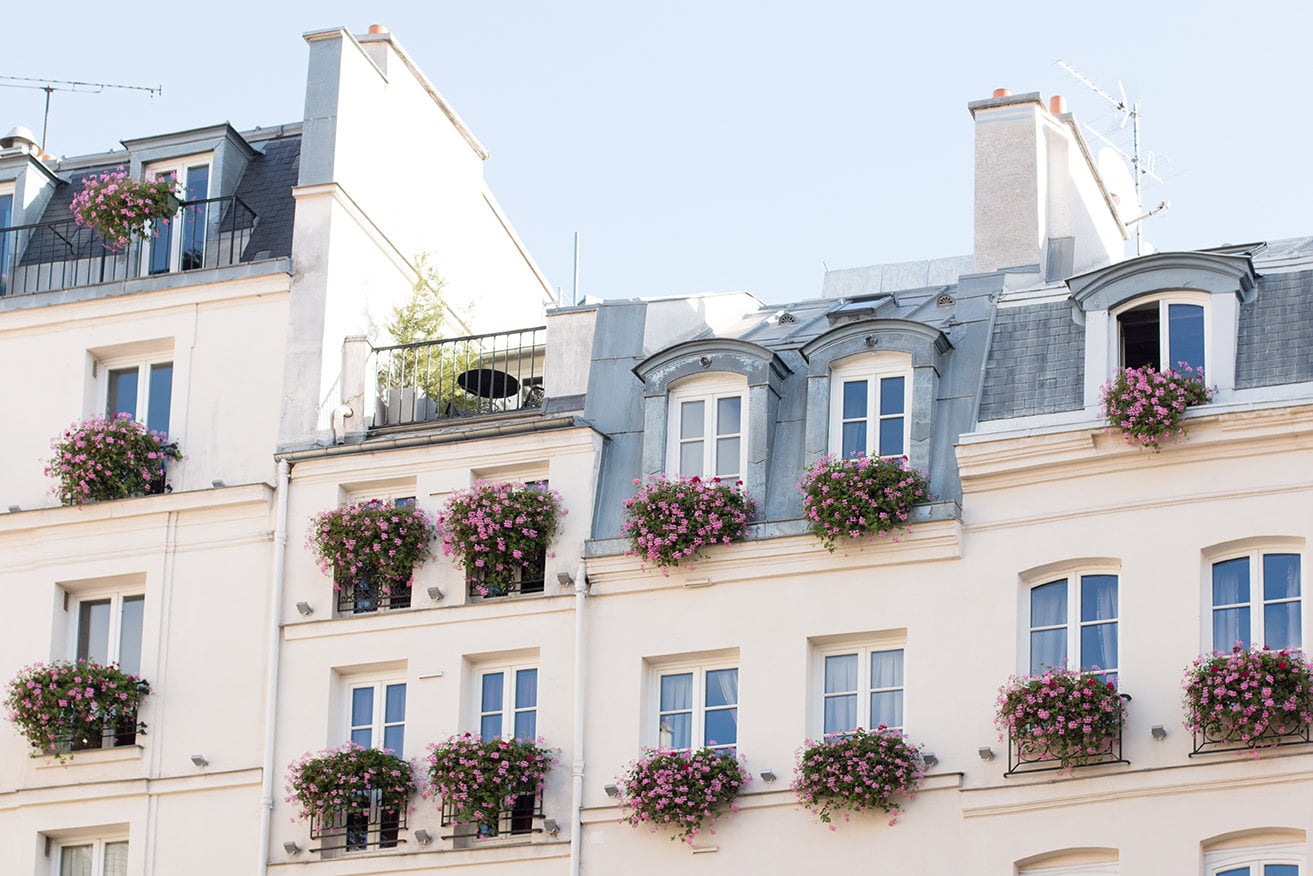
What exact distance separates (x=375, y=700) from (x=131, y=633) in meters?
3.49

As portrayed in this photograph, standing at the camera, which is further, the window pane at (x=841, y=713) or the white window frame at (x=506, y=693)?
the white window frame at (x=506, y=693)

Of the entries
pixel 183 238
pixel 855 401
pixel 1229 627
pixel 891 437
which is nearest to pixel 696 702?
pixel 891 437

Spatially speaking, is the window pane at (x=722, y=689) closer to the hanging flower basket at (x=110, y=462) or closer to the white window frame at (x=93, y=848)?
the white window frame at (x=93, y=848)

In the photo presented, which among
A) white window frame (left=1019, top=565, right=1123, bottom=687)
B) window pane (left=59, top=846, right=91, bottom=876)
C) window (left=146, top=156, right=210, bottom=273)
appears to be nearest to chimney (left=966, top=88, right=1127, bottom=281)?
white window frame (left=1019, top=565, right=1123, bottom=687)

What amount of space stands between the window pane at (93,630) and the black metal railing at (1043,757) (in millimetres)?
11553

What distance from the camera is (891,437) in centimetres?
3288

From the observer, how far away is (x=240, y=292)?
3638 cm

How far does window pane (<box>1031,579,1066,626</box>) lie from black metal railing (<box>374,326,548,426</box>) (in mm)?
7674

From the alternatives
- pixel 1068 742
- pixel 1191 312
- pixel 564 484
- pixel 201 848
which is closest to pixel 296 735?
pixel 201 848

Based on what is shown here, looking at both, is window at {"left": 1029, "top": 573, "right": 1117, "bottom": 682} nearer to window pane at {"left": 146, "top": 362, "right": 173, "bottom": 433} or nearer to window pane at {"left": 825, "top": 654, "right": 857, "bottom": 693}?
window pane at {"left": 825, "top": 654, "right": 857, "bottom": 693}

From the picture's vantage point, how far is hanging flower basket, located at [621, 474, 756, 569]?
32406 mm

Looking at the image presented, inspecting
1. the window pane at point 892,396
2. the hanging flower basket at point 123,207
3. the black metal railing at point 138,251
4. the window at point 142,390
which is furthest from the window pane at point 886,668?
the hanging flower basket at point 123,207

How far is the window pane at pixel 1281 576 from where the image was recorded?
30.1 meters

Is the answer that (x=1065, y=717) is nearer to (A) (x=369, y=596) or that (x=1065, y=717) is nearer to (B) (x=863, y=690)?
(B) (x=863, y=690)
